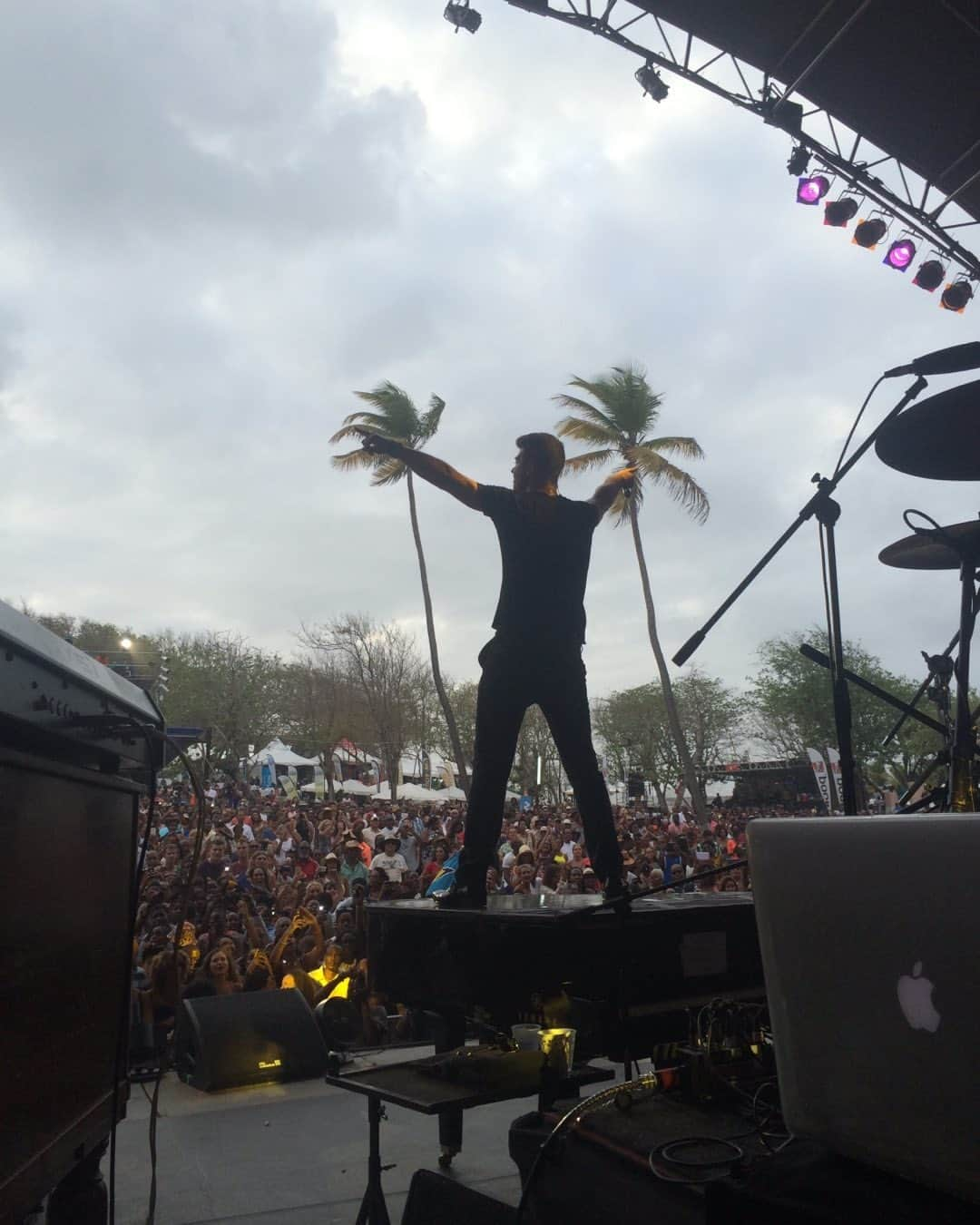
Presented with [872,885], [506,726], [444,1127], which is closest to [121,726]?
[506,726]

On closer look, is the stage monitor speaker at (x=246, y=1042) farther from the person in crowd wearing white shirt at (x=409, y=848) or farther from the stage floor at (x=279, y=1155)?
the person in crowd wearing white shirt at (x=409, y=848)

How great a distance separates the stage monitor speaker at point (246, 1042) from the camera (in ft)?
15.8

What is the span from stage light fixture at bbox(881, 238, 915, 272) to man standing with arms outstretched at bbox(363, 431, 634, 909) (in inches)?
293

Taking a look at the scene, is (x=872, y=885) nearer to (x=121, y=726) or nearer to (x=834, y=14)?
(x=121, y=726)

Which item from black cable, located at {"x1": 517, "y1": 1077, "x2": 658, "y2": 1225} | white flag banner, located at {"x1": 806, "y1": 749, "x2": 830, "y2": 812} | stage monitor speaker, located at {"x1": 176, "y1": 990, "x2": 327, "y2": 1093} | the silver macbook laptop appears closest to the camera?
the silver macbook laptop

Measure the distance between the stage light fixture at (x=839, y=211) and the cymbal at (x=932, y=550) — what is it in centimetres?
612

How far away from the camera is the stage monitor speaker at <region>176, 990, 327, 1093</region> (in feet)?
15.8

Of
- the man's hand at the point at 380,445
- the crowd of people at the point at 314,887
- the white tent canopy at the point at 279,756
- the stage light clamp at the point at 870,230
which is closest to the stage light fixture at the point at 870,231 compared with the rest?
the stage light clamp at the point at 870,230

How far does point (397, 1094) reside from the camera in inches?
99.9

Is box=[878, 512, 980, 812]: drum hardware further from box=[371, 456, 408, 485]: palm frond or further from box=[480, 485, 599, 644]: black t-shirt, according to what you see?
box=[371, 456, 408, 485]: palm frond

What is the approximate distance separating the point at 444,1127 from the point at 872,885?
3103 millimetres

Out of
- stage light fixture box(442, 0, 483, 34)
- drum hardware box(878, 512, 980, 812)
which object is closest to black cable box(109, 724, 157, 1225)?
drum hardware box(878, 512, 980, 812)

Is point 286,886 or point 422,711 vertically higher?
point 422,711

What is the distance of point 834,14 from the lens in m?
7.03
